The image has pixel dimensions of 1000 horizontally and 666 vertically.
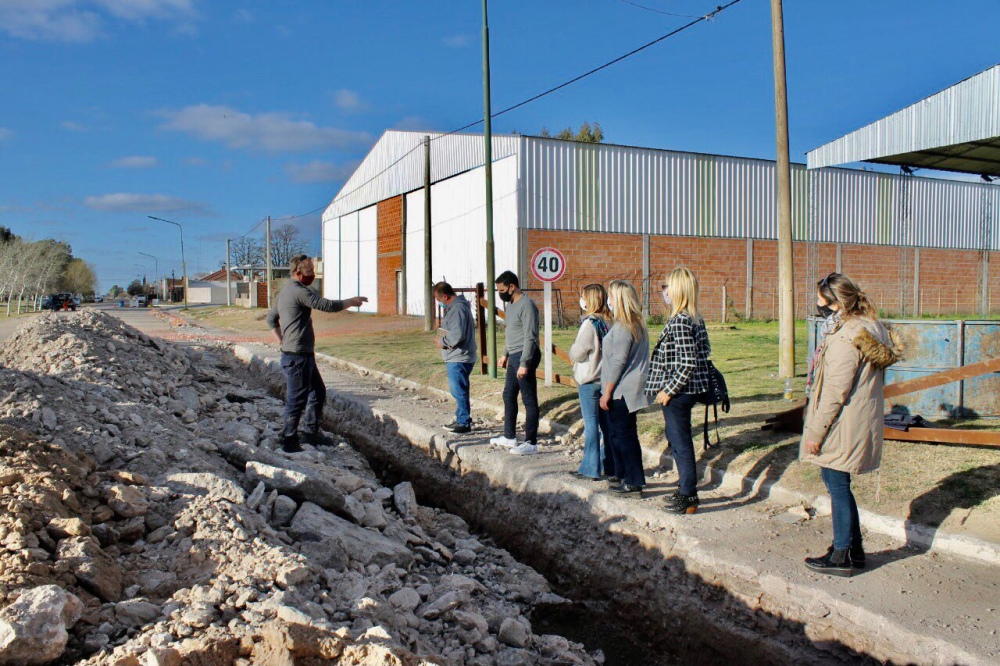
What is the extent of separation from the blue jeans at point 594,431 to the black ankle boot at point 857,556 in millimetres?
2146

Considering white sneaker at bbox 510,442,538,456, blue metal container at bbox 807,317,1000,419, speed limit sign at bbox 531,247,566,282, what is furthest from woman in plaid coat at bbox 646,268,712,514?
speed limit sign at bbox 531,247,566,282

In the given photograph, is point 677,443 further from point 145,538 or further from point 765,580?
point 145,538

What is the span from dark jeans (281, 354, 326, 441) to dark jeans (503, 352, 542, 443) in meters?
1.94

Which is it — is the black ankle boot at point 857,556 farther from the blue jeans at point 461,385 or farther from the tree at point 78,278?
the tree at point 78,278

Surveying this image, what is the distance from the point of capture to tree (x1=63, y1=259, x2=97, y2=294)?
102875 millimetres

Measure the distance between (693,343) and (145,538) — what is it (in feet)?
12.4

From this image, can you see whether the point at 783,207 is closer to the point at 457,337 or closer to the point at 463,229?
the point at 457,337

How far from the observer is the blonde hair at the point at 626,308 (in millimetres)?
5773

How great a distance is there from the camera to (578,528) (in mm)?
6102

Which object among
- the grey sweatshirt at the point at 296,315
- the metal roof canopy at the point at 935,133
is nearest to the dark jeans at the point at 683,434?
the grey sweatshirt at the point at 296,315

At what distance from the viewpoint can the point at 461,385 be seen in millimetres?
8383

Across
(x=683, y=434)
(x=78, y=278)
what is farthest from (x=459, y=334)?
(x=78, y=278)

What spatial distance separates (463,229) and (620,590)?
2241 centimetres

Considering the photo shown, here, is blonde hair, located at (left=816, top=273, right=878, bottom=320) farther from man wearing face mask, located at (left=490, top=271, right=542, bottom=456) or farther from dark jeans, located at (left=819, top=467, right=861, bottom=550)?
man wearing face mask, located at (left=490, top=271, right=542, bottom=456)
